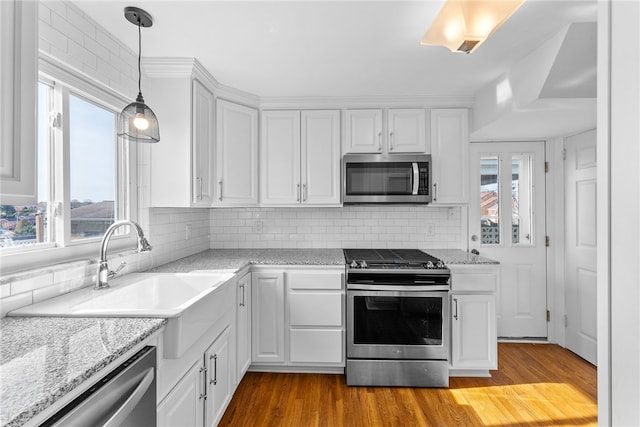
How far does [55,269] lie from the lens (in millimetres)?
1464

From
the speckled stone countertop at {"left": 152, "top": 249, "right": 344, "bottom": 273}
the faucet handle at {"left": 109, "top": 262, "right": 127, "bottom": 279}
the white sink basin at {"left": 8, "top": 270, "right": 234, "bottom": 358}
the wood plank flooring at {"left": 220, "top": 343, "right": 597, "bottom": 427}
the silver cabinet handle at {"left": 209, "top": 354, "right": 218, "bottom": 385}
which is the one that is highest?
the faucet handle at {"left": 109, "top": 262, "right": 127, "bottom": 279}

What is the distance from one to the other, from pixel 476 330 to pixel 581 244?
131cm

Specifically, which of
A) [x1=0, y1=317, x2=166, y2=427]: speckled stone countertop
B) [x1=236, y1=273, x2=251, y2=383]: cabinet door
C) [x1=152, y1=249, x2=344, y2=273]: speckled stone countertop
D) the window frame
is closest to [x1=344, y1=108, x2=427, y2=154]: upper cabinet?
[x1=152, y1=249, x2=344, y2=273]: speckled stone countertop

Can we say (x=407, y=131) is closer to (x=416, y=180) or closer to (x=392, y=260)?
(x=416, y=180)

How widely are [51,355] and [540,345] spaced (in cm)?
368

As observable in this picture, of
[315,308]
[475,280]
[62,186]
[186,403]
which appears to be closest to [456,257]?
[475,280]

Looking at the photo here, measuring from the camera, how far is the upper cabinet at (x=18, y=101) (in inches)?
29.9

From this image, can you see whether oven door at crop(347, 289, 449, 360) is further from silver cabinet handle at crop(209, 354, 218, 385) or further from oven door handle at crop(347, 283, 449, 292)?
silver cabinet handle at crop(209, 354, 218, 385)

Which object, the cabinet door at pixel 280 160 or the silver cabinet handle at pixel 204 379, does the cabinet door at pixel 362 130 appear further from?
the silver cabinet handle at pixel 204 379

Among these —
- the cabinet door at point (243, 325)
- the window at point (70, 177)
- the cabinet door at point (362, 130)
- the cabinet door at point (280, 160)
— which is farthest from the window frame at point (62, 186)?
the cabinet door at point (362, 130)

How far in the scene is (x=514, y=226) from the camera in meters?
3.13

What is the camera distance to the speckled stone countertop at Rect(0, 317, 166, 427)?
0.70m

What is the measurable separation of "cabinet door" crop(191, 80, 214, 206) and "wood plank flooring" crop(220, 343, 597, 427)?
148 centimetres
